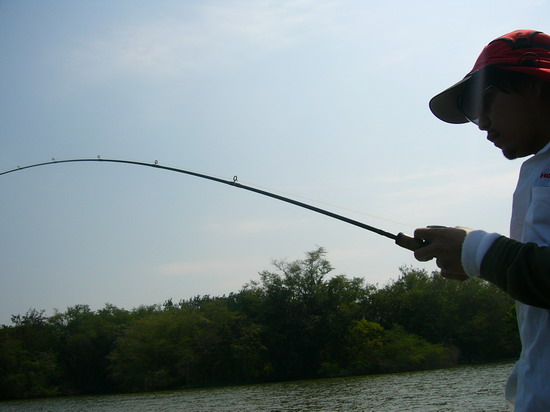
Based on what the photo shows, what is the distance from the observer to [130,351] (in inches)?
1959

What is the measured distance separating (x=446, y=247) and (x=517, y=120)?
342 mm

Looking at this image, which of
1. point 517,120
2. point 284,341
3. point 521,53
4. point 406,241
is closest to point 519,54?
point 521,53

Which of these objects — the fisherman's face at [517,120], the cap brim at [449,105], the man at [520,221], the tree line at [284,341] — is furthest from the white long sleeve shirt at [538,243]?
the tree line at [284,341]

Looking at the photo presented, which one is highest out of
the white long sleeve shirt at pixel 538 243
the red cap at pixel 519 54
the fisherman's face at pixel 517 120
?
the red cap at pixel 519 54

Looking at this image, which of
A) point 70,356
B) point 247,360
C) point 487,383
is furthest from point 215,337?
point 487,383

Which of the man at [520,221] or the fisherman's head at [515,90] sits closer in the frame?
the man at [520,221]

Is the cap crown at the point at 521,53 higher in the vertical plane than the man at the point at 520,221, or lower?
higher

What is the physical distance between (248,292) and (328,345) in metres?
7.99

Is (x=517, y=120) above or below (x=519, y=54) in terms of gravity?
below

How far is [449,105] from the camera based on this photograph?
1.76m

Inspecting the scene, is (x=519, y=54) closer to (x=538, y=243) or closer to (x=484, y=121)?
(x=484, y=121)

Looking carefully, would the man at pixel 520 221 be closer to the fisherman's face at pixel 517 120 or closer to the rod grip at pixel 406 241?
the fisherman's face at pixel 517 120

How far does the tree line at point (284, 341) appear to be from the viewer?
153 feet

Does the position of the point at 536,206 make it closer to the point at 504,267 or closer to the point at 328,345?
the point at 504,267
